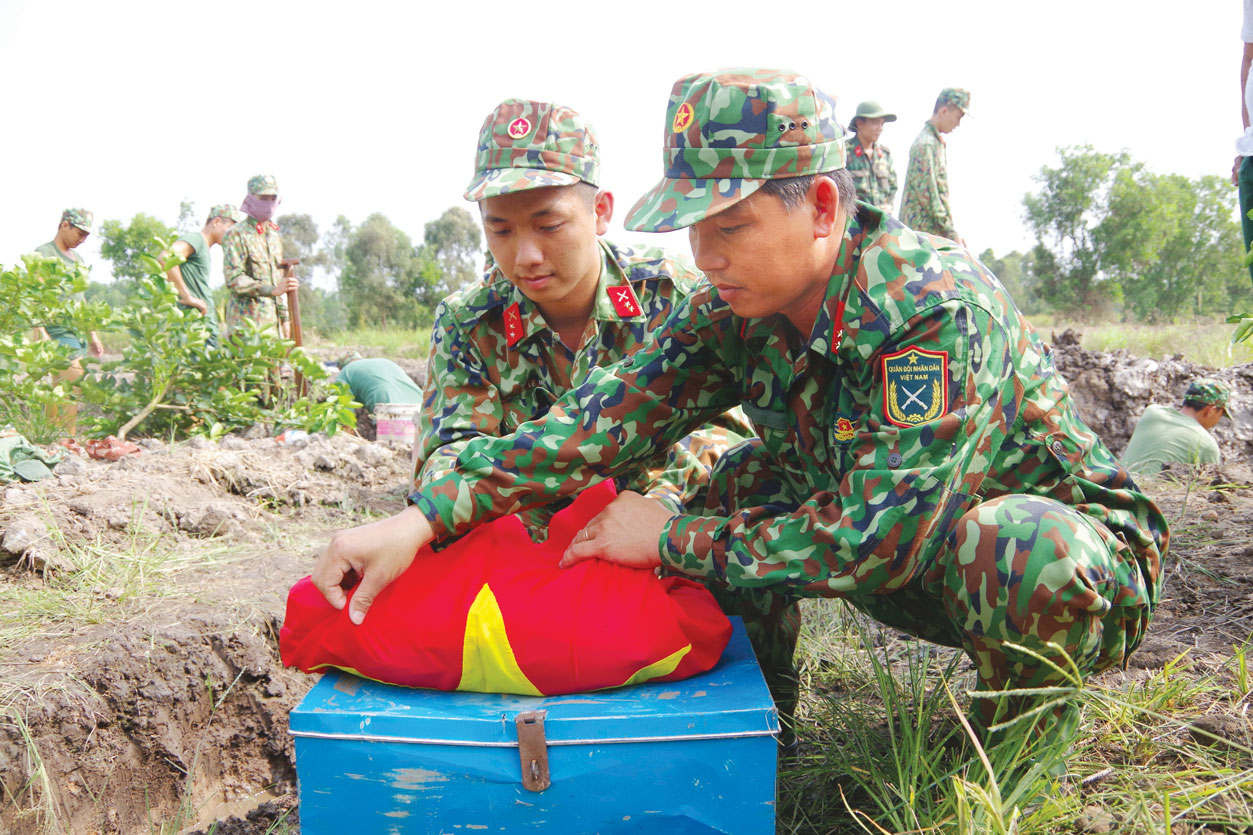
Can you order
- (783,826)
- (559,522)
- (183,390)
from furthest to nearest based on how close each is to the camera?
(183,390), (559,522), (783,826)

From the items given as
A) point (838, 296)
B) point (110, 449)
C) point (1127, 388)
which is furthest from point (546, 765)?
point (1127, 388)

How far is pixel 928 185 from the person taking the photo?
752 centimetres

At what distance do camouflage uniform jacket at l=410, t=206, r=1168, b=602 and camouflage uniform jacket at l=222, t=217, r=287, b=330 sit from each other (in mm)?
6414

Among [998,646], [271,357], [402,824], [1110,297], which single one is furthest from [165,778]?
[1110,297]

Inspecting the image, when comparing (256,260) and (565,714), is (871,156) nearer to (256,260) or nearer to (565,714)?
(256,260)

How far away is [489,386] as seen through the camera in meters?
2.52

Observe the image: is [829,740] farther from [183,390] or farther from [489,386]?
[183,390]

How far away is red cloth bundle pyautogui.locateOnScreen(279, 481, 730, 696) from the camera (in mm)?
1413

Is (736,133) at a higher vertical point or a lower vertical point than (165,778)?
higher

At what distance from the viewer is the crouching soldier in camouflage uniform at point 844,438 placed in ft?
4.41

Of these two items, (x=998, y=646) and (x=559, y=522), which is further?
(x=559, y=522)

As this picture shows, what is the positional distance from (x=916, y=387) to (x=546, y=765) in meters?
0.81

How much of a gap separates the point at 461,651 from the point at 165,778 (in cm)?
138

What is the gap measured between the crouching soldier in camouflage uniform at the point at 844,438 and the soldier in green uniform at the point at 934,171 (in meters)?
→ 6.48
